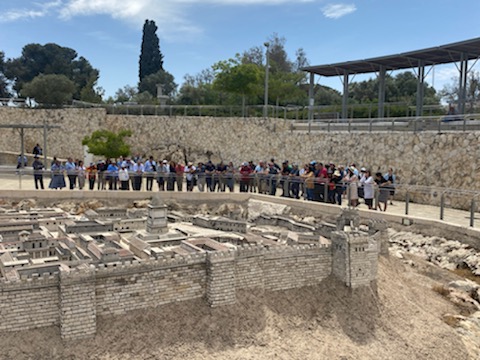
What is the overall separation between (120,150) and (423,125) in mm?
16147

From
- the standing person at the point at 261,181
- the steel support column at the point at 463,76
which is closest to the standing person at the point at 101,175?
the standing person at the point at 261,181

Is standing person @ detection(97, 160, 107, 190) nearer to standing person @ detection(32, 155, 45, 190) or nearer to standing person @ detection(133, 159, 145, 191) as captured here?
standing person @ detection(133, 159, 145, 191)

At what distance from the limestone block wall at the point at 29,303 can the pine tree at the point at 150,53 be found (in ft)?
144

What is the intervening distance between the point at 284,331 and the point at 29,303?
214 inches

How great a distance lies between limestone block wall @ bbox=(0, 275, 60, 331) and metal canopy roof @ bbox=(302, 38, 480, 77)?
17494 mm

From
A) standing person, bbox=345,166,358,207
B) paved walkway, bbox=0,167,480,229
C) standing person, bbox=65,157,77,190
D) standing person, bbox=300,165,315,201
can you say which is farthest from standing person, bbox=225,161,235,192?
standing person, bbox=65,157,77,190

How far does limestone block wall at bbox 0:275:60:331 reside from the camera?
29.2 feet

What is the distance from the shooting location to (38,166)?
20453 millimetres

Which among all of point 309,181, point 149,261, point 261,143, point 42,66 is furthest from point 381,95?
point 42,66

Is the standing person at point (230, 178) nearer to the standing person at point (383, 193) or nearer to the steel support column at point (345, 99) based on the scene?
the standing person at point (383, 193)

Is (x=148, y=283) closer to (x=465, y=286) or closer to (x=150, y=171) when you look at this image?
(x=465, y=286)

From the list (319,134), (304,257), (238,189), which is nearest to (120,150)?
(238,189)

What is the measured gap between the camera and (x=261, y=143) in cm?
2767

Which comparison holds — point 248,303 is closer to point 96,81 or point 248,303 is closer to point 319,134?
point 319,134
